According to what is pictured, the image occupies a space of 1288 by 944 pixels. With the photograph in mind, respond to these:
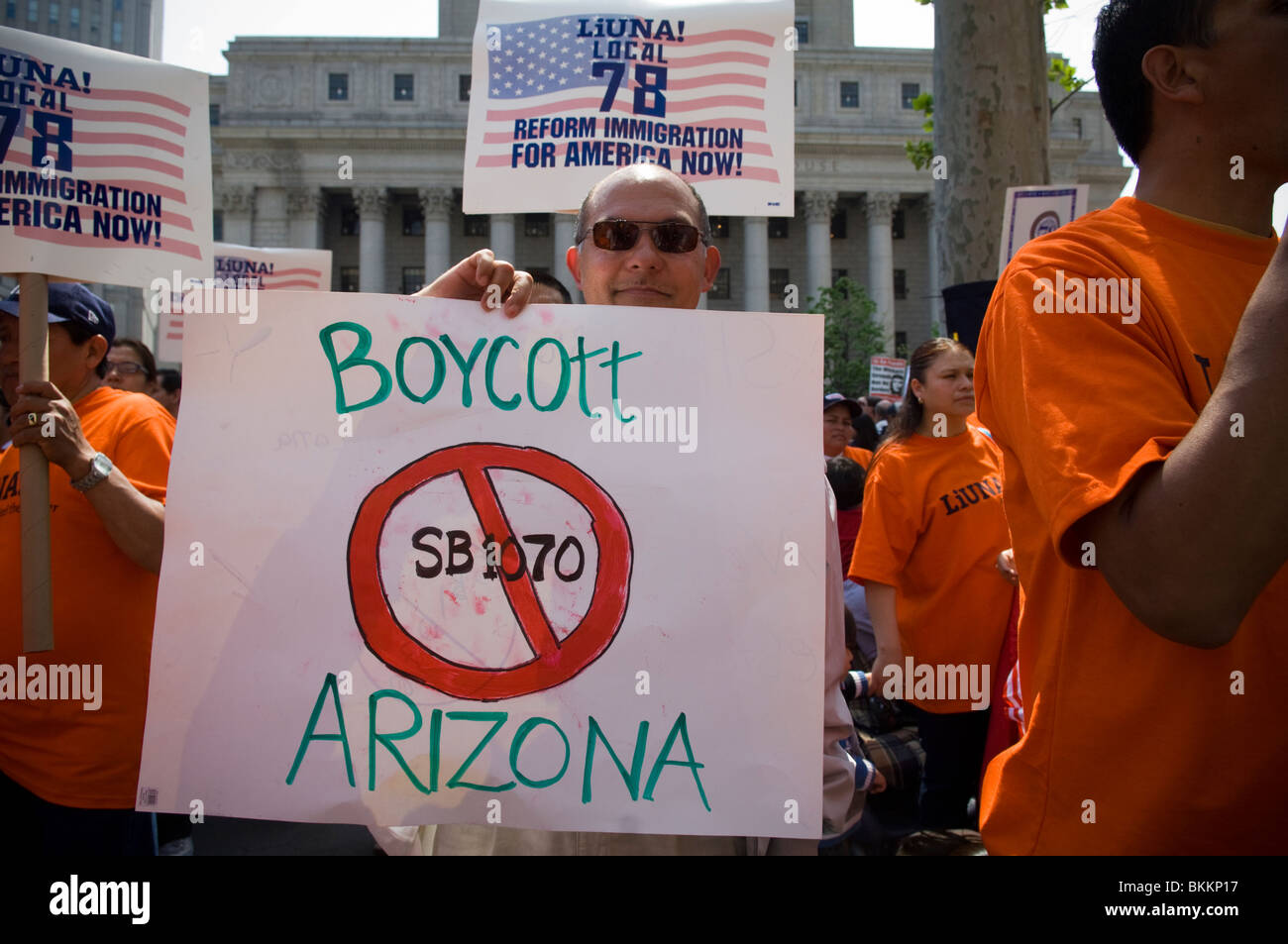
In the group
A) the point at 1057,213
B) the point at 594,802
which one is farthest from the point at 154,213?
the point at 1057,213

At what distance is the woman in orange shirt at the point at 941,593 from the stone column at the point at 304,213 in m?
41.3

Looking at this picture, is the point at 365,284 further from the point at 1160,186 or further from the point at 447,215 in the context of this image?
the point at 1160,186

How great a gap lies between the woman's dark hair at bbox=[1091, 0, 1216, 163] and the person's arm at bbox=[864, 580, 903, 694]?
2121 mm

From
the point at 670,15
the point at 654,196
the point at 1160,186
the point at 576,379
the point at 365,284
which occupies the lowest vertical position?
the point at 576,379

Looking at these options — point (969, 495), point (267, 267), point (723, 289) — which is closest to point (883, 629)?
point (969, 495)

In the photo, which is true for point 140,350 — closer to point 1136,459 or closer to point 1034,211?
point 1034,211

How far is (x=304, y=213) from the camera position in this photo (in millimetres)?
40875

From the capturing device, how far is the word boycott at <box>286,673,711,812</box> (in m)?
1.34

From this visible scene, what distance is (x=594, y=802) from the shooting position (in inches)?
52.6

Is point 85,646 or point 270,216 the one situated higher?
point 270,216

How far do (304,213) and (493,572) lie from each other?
43.8m

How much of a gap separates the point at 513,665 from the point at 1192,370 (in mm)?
998

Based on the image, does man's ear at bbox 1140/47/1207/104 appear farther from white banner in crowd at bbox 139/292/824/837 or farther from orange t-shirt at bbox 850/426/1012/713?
orange t-shirt at bbox 850/426/1012/713
